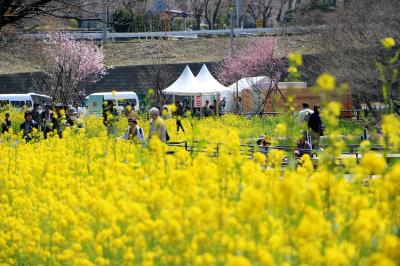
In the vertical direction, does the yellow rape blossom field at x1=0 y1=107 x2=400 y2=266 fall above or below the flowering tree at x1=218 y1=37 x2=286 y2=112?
below

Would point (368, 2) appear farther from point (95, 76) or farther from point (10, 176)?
point (10, 176)

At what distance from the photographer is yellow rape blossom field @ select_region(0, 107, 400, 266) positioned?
441cm

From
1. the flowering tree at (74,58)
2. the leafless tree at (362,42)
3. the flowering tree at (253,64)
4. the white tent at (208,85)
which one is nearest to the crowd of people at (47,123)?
the white tent at (208,85)

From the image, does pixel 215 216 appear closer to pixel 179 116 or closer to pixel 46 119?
pixel 179 116

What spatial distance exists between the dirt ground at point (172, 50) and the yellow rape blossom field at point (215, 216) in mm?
41813

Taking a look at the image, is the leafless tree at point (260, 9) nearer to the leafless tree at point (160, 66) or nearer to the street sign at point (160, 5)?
the street sign at point (160, 5)

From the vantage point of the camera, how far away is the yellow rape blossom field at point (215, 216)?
4410mm

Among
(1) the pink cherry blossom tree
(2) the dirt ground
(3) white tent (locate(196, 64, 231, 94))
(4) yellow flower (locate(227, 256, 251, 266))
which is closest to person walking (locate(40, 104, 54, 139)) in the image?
(3) white tent (locate(196, 64, 231, 94))

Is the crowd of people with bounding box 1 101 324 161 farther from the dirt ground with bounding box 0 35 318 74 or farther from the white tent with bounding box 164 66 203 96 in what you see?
the dirt ground with bounding box 0 35 318 74

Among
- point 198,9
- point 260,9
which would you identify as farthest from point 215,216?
point 260,9

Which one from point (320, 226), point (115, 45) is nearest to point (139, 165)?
point (320, 226)

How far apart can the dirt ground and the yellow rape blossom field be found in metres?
41.8

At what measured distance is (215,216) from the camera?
478cm

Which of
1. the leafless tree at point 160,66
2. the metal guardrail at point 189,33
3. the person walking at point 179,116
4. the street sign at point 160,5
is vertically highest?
the street sign at point 160,5
